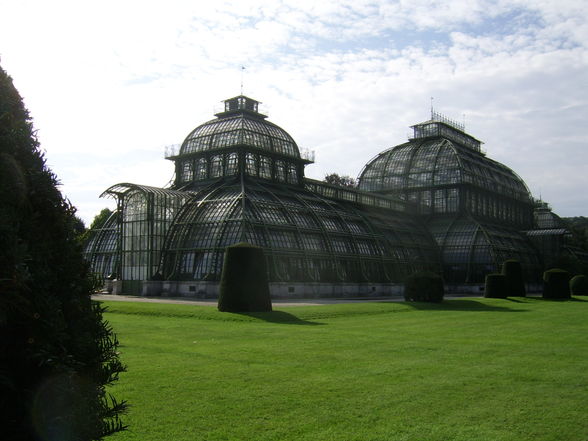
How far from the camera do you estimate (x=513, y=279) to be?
185 feet

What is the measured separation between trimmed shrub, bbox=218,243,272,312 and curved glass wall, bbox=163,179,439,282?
1468cm

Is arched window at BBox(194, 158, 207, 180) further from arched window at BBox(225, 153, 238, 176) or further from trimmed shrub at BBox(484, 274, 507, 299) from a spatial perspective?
trimmed shrub at BBox(484, 274, 507, 299)

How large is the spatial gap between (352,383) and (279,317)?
16.1 meters

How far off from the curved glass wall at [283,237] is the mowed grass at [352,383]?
24429 millimetres

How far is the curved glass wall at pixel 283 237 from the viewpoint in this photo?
49.0m

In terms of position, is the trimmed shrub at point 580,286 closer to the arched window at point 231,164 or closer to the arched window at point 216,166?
the arched window at point 231,164

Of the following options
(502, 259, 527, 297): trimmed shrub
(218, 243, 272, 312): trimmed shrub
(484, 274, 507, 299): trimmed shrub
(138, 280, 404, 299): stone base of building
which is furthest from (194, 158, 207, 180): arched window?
(502, 259, 527, 297): trimmed shrub

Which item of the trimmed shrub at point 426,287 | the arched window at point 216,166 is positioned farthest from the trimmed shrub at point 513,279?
the arched window at point 216,166

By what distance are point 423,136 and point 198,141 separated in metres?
40.9

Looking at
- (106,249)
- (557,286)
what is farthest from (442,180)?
(106,249)

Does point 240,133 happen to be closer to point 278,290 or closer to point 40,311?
point 278,290

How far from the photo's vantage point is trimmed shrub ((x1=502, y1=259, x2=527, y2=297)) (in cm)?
5597

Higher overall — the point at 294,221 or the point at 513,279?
the point at 294,221

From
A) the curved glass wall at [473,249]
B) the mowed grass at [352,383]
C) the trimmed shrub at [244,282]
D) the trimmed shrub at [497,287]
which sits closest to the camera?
the mowed grass at [352,383]
